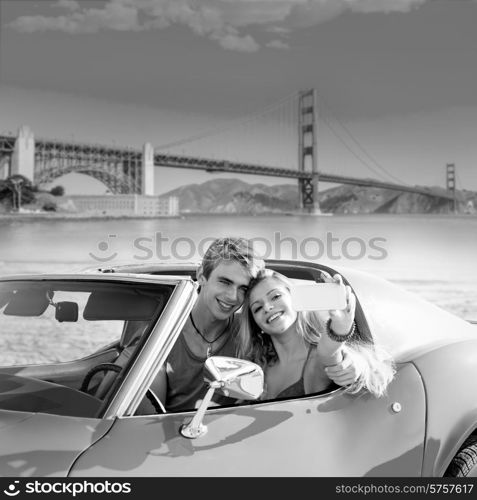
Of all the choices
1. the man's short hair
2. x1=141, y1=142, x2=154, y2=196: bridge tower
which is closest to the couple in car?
the man's short hair

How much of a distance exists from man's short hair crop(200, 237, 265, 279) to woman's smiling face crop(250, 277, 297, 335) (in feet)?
0.29

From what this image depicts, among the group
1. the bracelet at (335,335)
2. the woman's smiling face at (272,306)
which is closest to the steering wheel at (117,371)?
the woman's smiling face at (272,306)

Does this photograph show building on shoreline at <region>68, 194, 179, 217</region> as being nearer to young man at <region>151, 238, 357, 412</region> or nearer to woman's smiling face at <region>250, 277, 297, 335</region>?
young man at <region>151, 238, 357, 412</region>

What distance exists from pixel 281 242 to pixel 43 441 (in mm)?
53407

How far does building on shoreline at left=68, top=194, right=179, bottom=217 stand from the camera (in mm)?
53219

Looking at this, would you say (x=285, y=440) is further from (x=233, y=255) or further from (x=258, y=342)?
(x=233, y=255)

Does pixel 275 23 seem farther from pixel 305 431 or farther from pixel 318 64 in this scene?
pixel 305 431

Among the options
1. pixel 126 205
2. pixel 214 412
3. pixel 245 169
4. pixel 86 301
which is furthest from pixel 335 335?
pixel 126 205

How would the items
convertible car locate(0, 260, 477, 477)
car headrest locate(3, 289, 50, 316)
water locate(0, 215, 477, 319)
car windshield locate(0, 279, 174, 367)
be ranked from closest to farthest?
convertible car locate(0, 260, 477, 477), car windshield locate(0, 279, 174, 367), car headrest locate(3, 289, 50, 316), water locate(0, 215, 477, 319)

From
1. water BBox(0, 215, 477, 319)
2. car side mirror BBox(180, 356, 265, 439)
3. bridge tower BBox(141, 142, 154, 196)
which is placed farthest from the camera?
bridge tower BBox(141, 142, 154, 196)

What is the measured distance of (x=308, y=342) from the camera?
79.3 inches

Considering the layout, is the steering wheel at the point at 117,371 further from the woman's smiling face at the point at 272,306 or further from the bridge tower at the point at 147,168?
the bridge tower at the point at 147,168

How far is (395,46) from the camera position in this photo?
110812 mm

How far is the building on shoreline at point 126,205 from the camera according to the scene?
5322 centimetres
